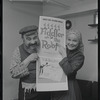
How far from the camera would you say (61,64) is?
2.85 feet

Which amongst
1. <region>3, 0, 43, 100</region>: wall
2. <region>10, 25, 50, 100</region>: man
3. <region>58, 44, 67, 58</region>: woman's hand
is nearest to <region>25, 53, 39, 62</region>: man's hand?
<region>10, 25, 50, 100</region>: man

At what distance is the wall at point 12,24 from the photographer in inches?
41.8

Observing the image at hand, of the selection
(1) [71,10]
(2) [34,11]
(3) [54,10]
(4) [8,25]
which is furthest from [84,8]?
(4) [8,25]

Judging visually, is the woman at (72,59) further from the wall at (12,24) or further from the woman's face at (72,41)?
the wall at (12,24)

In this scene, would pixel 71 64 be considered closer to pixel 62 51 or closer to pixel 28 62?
pixel 62 51

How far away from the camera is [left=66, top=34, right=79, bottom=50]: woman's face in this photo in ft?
2.91

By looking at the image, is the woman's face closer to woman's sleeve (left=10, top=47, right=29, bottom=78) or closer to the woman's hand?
the woman's hand

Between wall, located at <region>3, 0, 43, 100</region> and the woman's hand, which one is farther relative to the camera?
wall, located at <region>3, 0, 43, 100</region>

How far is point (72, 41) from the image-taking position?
89 centimetres

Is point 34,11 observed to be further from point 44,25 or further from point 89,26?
point 89,26

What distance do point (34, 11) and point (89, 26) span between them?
0.43 metres

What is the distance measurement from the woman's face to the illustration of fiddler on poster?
0.18 feet

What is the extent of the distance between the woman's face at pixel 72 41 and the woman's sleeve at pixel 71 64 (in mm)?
57

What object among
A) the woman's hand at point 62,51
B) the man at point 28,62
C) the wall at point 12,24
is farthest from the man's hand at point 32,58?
the wall at point 12,24
